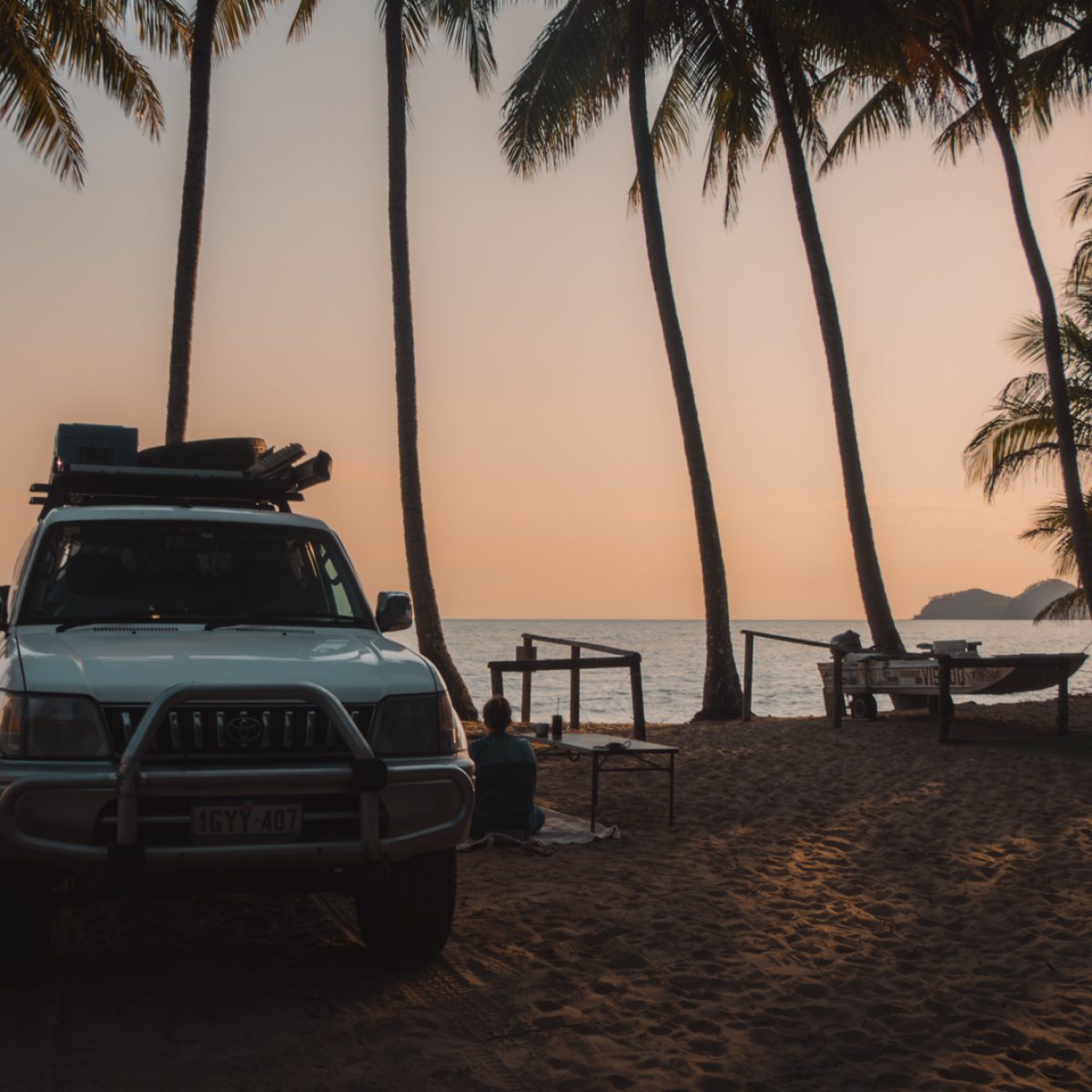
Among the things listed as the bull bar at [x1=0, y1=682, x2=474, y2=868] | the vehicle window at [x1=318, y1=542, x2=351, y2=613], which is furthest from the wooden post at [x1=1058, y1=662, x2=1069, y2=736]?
the bull bar at [x1=0, y1=682, x2=474, y2=868]

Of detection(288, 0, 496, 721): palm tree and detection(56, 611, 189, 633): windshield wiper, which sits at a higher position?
detection(288, 0, 496, 721): palm tree

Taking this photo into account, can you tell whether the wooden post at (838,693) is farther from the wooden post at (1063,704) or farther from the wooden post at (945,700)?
the wooden post at (1063,704)

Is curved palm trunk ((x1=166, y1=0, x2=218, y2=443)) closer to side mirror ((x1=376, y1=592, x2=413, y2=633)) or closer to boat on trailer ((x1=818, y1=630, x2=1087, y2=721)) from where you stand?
boat on trailer ((x1=818, y1=630, x2=1087, y2=721))

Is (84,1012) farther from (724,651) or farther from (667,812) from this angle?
(724,651)

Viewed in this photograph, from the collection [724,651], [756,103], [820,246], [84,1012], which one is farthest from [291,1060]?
[756,103]

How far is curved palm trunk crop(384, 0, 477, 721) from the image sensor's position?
1720 cm

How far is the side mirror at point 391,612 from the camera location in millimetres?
6090

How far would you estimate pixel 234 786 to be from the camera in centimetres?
442

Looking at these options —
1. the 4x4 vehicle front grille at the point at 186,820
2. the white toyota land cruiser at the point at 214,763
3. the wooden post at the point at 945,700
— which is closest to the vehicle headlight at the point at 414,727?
the white toyota land cruiser at the point at 214,763

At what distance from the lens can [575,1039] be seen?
443 cm

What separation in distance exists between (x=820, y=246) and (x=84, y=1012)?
16659mm

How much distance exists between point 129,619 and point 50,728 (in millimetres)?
1177

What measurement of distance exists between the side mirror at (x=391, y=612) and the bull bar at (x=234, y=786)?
1.41 metres

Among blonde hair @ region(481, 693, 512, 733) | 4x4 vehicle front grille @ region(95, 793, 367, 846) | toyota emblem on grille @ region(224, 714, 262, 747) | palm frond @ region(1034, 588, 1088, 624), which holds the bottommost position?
4x4 vehicle front grille @ region(95, 793, 367, 846)
